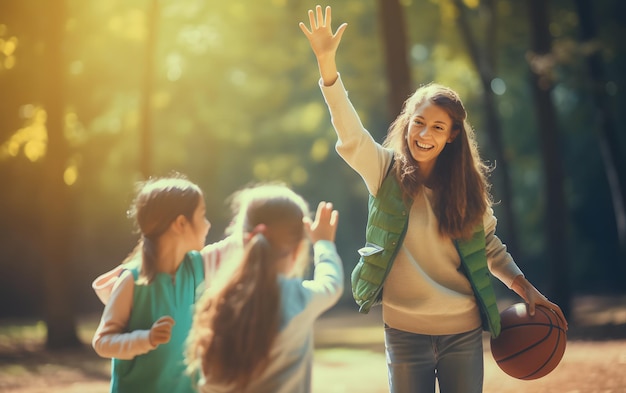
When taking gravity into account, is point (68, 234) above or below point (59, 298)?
above

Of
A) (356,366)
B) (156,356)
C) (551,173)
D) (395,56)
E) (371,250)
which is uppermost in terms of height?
(395,56)

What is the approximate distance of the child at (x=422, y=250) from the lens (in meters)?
4.26

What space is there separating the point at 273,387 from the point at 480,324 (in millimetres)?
1246

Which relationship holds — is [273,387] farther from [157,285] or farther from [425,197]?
[425,197]

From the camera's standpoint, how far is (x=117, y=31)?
20.5 metres

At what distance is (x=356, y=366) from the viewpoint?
1255 cm

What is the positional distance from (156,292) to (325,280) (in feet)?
2.54

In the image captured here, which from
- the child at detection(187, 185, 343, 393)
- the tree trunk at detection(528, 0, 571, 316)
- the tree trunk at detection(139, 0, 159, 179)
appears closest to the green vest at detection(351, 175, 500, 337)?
the child at detection(187, 185, 343, 393)

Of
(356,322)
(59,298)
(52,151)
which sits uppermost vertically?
(52,151)

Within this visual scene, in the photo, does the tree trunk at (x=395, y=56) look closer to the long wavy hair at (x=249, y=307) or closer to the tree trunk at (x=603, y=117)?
the tree trunk at (x=603, y=117)

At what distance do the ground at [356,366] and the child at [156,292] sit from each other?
548 centimetres

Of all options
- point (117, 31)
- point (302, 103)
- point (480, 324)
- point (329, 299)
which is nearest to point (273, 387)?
point (329, 299)

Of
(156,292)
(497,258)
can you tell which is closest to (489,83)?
(497,258)

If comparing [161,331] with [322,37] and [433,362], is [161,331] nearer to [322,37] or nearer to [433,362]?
[433,362]
